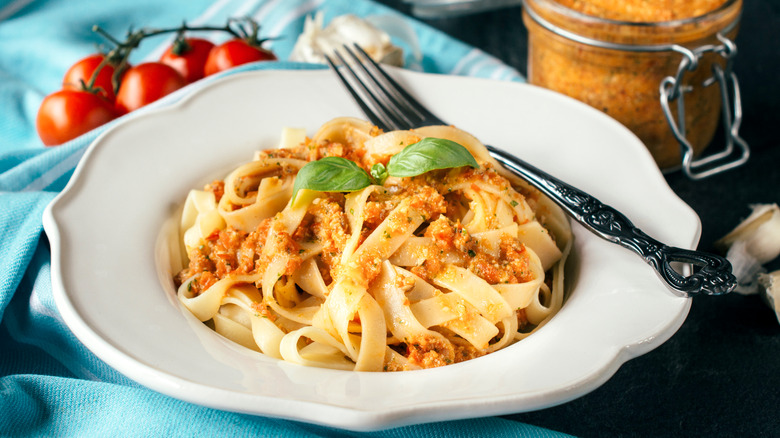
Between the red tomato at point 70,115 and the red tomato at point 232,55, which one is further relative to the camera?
the red tomato at point 232,55

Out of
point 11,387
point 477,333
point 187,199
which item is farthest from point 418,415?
point 187,199

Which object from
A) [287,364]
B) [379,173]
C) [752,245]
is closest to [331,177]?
[379,173]

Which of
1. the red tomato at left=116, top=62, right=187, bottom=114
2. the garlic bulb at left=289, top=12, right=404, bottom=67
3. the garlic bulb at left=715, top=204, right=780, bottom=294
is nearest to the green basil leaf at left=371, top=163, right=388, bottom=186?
the garlic bulb at left=715, top=204, right=780, bottom=294

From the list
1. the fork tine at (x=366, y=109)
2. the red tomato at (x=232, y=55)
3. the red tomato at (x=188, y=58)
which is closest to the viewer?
the fork tine at (x=366, y=109)

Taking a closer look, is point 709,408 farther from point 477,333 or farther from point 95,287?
point 95,287

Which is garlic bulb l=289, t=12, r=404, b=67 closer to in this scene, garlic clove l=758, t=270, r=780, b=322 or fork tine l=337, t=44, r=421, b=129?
fork tine l=337, t=44, r=421, b=129

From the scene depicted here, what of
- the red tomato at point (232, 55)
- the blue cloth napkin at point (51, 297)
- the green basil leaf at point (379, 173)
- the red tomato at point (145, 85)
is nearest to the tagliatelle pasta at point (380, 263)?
the green basil leaf at point (379, 173)

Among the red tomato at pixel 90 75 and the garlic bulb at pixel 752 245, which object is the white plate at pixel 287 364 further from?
the red tomato at pixel 90 75
